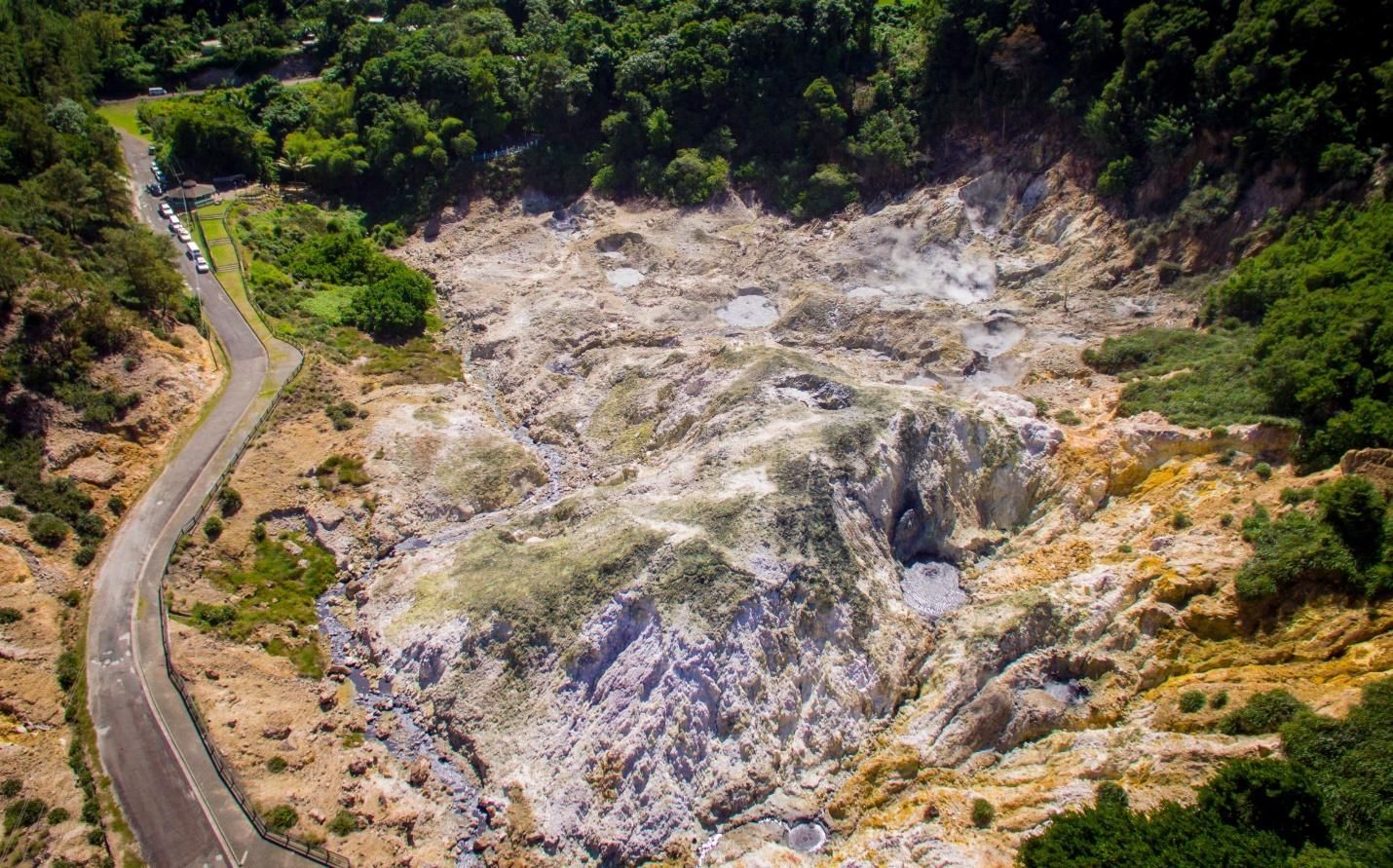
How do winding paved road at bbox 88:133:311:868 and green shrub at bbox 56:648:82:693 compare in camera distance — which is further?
green shrub at bbox 56:648:82:693

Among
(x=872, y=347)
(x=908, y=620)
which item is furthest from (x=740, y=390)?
(x=908, y=620)

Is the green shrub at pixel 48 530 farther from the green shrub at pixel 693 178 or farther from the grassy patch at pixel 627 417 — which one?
the green shrub at pixel 693 178

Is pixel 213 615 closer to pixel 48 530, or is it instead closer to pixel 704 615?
pixel 48 530

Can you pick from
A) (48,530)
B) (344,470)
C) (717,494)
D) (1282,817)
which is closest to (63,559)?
(48,530)

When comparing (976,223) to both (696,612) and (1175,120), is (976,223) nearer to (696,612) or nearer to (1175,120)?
(1175,120)

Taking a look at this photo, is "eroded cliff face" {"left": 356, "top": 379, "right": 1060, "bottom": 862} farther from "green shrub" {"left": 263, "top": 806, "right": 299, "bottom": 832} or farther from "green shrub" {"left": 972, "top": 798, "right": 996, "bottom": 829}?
"green shrub" {"left": 263, "top": 806, "right": 299, "bottom": 832}

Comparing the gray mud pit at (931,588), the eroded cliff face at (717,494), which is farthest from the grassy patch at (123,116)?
the gray mud pit at (931,588)

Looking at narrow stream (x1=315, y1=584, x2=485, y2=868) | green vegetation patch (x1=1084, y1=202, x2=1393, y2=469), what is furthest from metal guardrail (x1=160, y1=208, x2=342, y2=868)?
green vegetation patch (x1=1084, y1=202, x2=1393, y2=469)
